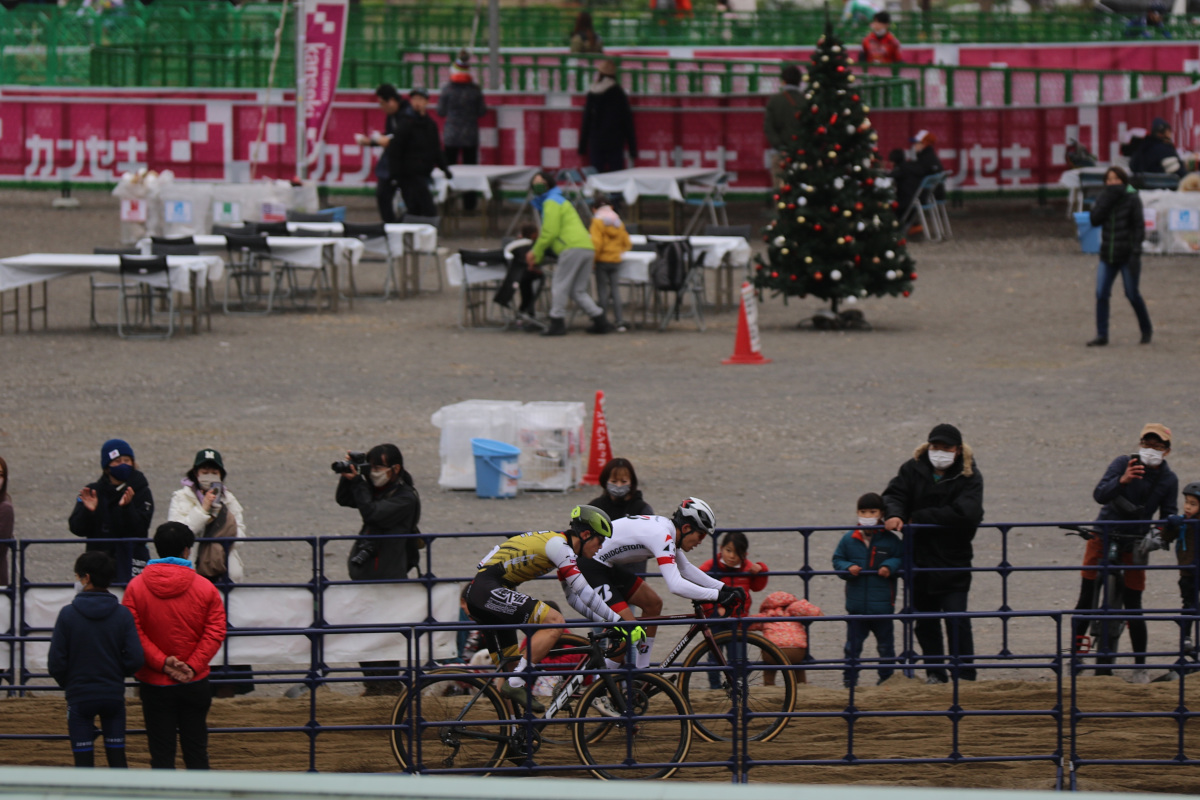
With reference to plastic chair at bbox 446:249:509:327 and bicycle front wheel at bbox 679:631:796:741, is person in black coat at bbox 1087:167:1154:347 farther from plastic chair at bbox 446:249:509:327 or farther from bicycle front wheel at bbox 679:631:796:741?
bicycle front wheel at bbox 679:631:796:741

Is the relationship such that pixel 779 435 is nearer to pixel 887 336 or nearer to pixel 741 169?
pixel 887 336

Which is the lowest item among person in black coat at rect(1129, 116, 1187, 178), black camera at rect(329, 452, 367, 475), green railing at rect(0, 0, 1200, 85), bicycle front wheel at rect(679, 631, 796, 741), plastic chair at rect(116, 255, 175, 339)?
bicycle front wheel at rect(679, 631, 796, 741)

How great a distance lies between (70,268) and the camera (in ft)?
61.8

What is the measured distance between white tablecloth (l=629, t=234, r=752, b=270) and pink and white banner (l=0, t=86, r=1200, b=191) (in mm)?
9098

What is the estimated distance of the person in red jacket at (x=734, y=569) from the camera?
29.3 ft

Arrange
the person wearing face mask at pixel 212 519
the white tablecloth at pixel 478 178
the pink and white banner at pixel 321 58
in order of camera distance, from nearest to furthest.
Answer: the person wearing face mask at pixel 212 519 → the pink and white banner at pixel 321 58 → the white tablecloth at pixel 478 178

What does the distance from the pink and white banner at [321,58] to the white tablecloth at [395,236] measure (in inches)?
191

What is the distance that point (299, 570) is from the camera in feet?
35.7

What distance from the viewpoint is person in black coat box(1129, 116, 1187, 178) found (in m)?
26.0

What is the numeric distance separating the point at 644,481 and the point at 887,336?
24.7 ft

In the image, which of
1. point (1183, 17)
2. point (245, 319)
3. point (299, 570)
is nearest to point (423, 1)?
point (1183, 17)

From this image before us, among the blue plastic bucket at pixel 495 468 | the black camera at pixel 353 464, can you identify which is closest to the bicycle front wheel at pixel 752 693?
the black camera at pixel 353 464

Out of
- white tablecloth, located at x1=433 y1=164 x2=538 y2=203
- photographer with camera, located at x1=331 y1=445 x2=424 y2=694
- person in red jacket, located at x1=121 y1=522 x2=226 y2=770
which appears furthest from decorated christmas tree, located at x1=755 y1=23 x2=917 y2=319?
person in red jacket, located at x1=121 y1=522 x2=226 y2=770

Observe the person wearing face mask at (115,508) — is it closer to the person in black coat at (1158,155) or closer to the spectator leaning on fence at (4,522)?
the spectator leaning on fence at (4,522)
